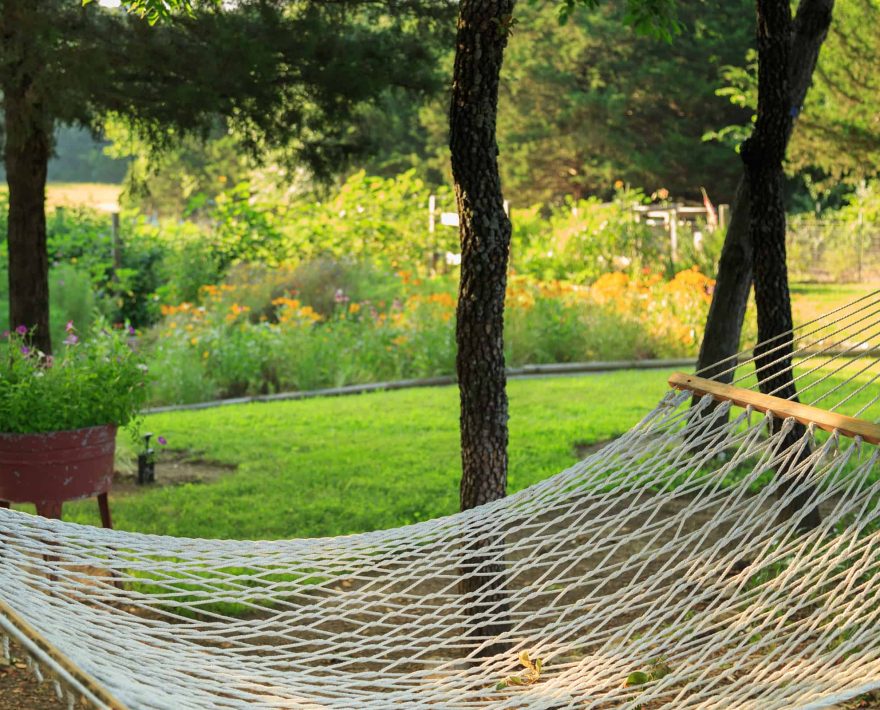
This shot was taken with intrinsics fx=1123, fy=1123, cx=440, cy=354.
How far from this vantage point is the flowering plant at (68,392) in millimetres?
3256

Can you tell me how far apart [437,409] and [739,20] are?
1714 centimetres

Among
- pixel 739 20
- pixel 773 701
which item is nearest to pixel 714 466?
pixel 773 701

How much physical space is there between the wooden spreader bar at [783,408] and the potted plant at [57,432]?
1708 millimetres

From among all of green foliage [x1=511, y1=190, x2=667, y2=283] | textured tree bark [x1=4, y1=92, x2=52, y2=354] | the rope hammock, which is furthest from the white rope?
green foliage [x1=511, y1=190, x2=667, y2=283]

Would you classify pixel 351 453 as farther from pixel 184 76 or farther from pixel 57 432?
pixel 57 432

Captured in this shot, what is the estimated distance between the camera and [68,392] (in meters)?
3.32

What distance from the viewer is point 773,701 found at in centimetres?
200

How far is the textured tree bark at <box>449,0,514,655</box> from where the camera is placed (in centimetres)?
263

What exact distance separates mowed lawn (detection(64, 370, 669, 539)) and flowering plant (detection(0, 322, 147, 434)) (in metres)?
0.65

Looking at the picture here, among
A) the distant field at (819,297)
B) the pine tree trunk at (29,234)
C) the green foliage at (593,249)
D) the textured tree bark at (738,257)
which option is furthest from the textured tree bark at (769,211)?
the green foliage at (593,249)

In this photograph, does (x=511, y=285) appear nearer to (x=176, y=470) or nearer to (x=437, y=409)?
(x=437, y=409)

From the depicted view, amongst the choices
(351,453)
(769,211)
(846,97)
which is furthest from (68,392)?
(846,97)

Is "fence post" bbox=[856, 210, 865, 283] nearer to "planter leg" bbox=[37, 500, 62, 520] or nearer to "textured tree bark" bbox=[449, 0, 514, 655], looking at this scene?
"textured tree bark" bbox=[449, 0, 514, 655]

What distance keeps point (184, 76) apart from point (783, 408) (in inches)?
116
